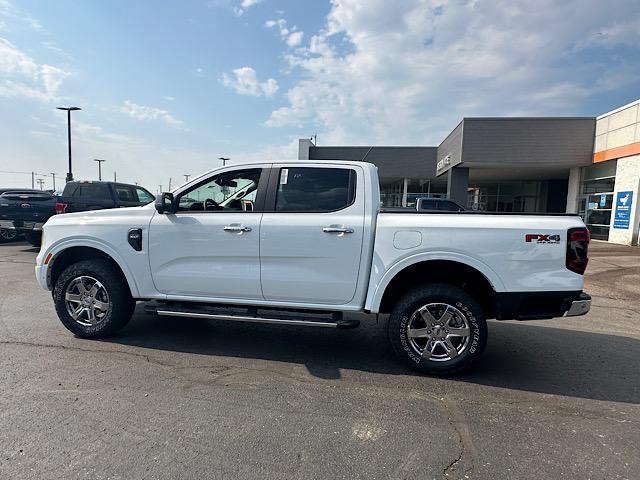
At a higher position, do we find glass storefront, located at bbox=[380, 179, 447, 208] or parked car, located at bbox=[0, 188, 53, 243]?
glass storefront, located at bbox=[380, 179, 447, 208]

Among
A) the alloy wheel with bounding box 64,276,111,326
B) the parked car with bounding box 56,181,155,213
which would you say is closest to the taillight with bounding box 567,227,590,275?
the alloy wheel with bounding box 64,276,111,326

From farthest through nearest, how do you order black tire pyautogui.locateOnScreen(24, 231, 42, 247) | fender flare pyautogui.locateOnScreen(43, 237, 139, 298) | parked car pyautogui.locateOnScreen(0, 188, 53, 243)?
black tire pyautogui.locateOnScreen(24, 231, 42, 247) < parked car pyautogui.locateOnScreen(0, 188, 53, 243) < fender flare pyautogui.locateOnScreen(43, 237, 139, 298)

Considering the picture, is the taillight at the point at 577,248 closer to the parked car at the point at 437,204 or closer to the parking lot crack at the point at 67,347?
the parking lot crack at the point at 67,347

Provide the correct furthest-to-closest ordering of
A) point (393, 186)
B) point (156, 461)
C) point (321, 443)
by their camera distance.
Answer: point (393, 186)
point (321, 443)
point (156, 461)

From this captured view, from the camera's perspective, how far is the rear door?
12.4 ft

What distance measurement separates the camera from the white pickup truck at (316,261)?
138 inches

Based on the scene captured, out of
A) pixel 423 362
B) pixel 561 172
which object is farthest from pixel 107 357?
pixel 561 172

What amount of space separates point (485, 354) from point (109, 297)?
14.2 feet

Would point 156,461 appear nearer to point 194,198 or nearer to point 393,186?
point 194,198

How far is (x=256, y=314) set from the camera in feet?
13.2

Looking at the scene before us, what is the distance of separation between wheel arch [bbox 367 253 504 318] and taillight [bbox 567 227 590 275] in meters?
0.64

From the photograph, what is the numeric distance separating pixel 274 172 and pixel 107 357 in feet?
8.60

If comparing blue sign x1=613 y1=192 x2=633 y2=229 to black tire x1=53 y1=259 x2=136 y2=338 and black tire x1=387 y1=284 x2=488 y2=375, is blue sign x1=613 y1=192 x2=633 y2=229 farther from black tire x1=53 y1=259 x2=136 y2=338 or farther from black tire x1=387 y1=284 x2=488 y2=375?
black tire x1=53 y1=259 x2=136 y2=338

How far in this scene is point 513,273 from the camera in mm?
3502
